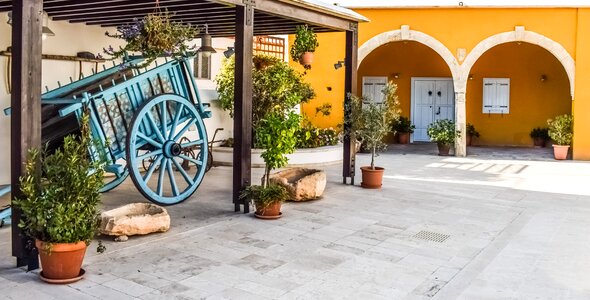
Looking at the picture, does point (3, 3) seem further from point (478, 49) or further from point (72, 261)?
point (478, 49)

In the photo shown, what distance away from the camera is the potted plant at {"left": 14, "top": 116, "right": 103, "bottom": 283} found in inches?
168

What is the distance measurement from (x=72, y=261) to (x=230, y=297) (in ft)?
Answer: 4.17

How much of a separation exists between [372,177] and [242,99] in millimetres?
3078

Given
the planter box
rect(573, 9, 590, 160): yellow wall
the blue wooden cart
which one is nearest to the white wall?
the blue wooden cart

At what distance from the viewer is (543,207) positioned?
26.4 feet

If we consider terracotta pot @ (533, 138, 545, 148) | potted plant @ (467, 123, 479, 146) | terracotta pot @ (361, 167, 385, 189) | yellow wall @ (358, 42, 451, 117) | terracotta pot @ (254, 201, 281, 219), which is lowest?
terracotta pot @ (254, 201, 281, 219)

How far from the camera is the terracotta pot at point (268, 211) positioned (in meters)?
6.73

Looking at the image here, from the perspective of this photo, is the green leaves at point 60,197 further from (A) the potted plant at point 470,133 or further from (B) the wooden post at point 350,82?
(A) the potted plant at point 470,133

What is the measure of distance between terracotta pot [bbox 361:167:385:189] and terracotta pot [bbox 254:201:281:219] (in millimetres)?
2704

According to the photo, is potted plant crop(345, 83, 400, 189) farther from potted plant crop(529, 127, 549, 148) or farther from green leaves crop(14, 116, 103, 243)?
potted plant crop(529, 127, 549, 148)

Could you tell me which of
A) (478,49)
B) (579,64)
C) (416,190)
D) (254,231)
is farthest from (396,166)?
(254,231)

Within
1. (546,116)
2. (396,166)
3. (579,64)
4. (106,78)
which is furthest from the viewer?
(546,116)

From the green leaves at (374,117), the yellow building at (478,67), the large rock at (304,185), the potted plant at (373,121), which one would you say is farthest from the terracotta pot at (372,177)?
the yellow building at (478,67)

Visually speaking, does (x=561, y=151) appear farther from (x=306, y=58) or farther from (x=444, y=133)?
(x=306, y=58)
